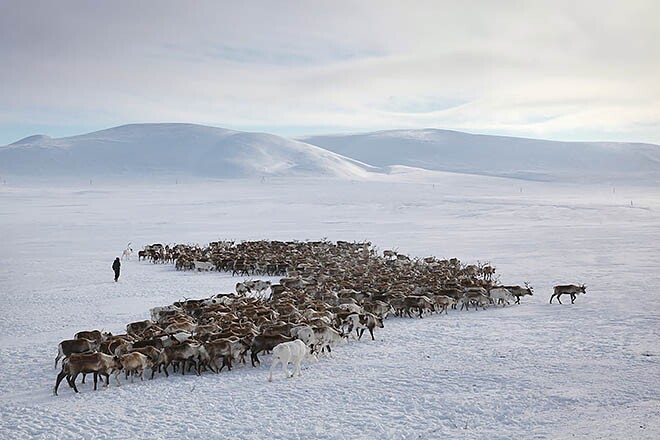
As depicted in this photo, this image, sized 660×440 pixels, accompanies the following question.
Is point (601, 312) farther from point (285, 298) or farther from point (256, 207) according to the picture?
point (256, 207)

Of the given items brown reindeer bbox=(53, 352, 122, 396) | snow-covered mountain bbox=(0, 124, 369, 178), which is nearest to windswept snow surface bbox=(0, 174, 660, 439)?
brown reindeer bbox=(53, 352, 122, 396)

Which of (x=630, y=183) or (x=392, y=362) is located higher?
(x=630, y=183)

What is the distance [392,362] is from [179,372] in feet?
14.1

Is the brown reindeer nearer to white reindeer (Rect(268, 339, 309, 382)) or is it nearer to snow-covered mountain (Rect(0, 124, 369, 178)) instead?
white reindeer (Rect(268, 339, 309, 382))

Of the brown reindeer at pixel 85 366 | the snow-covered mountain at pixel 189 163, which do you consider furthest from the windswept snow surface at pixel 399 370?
the snow-covered mountain at pixel 189 163

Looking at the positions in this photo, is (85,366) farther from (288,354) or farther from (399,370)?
(399,370)

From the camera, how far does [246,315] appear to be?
15484 mm

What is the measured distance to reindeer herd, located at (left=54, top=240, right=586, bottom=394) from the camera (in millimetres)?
11852

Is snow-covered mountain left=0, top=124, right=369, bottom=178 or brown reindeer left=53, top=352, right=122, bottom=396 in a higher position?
snow-covered mountain left=0, top=124, right=369, bottom=178

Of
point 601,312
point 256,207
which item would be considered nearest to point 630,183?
point 256,207

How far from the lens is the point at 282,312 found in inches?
639

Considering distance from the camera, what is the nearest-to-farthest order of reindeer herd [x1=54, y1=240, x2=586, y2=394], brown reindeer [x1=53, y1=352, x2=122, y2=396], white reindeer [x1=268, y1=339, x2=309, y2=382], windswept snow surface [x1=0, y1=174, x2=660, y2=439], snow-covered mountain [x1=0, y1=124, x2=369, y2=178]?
windswept snow surface [x1=0, y1=174, x2=660, y2=439] → brown reindeer [x1=53, y1=352, x2=122, y2=396] → white reindeer [x1=268, y1=339, x2=309, y2=382] → reindeer herd [x1=54, y1=240, x2=586, y2=394] → snow-covered mountain [x1=0, y1=124, x2=369, y2=178]

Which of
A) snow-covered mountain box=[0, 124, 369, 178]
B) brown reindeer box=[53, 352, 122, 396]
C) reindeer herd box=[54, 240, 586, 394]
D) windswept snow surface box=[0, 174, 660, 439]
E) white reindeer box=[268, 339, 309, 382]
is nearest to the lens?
windswept snow surface box=[0, 174, 660, 439]

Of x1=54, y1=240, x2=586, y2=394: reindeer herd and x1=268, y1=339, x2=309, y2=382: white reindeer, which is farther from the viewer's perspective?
x1=54, y1=240, x2=586, y2=394: reindeer herd
